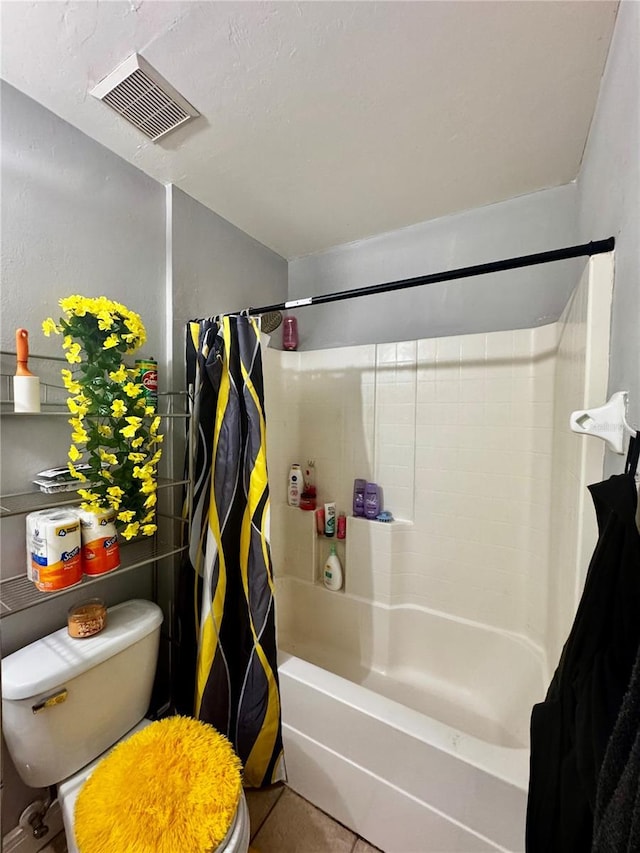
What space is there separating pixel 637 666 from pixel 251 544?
40.8 inches

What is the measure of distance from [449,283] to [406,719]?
1683mm

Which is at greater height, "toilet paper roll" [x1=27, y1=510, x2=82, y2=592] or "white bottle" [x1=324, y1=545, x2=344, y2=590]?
"toilet paper roll" [x1=27, y1=510, x2=82, y2=592]

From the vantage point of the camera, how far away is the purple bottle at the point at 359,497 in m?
1.75

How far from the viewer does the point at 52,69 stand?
3.12 feet

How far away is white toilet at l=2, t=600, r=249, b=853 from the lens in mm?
848

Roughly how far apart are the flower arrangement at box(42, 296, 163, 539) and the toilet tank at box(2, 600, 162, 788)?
1.02 ft

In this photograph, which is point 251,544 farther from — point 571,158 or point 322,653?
point 571,158

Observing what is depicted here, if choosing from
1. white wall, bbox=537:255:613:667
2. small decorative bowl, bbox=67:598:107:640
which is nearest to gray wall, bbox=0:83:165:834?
small decorative bowl, bbox=67:598:107:640

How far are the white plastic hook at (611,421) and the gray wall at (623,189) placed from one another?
0.05ft

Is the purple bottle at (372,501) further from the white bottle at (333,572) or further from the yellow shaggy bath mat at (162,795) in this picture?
the yellow shaggy bath mat at (162,795)

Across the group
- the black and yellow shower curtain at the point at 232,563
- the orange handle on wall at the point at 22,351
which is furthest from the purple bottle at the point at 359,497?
the orange handle on wall at the point at 22,351

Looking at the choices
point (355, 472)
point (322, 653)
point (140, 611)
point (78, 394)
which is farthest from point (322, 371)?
point (322, 653)

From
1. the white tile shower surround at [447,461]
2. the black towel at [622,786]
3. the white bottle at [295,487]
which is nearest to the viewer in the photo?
the black towel at [622,786]

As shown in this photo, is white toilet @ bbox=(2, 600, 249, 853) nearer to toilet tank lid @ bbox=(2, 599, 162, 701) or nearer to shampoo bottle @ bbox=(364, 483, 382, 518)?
Answer: toilet tank lid @ bbox=(2, 599, 162, 701)
